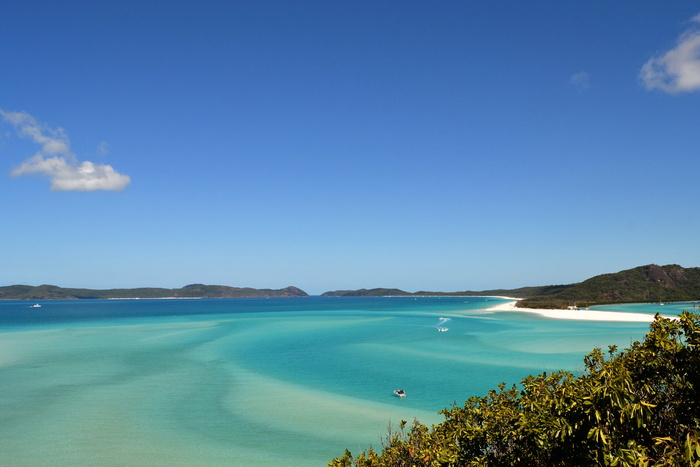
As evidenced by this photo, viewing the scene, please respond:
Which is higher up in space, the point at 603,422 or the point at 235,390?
the point at 603,422

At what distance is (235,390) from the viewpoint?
2405 centimetres

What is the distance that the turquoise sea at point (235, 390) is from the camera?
15.3m

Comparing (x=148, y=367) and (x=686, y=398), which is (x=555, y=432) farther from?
(x=148, y=367)

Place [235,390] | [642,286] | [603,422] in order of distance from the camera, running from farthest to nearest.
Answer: [642,286] → [235,390] → [603,422]

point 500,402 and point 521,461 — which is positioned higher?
point 500,402

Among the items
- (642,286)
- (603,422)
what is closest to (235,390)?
(603,422)

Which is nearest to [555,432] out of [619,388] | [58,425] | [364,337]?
[619,388]

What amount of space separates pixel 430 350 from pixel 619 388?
3490 centimetres

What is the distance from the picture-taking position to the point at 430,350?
3831 cm

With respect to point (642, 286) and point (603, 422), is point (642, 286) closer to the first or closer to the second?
point (642, 286)

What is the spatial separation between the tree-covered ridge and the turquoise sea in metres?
96.8

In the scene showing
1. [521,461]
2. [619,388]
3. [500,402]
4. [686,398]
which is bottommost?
[521,461]

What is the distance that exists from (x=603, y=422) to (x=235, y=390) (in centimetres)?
2217

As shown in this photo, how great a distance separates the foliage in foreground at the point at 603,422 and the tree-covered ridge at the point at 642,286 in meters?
127
